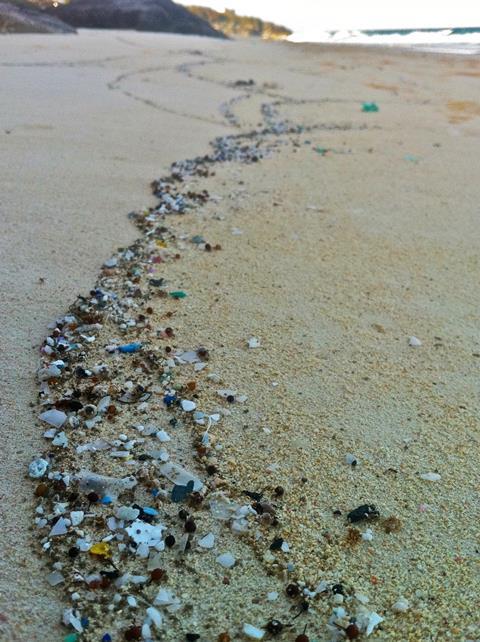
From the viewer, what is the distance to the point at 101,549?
5.16ft

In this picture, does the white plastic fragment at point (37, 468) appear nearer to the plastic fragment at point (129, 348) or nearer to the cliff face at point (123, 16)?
the plastic fragment at point (129, 348)

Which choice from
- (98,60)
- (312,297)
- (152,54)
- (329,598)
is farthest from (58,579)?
(152,54)

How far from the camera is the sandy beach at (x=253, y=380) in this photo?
1.50 meters

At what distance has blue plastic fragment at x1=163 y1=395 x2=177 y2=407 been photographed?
2.07 m

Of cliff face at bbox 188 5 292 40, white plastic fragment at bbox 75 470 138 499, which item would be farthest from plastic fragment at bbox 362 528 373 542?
cliff face at bbox 188 5 292 40

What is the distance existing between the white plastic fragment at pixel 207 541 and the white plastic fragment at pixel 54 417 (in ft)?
2.03

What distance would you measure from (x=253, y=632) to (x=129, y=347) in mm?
1181

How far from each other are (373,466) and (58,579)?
0.95 meters

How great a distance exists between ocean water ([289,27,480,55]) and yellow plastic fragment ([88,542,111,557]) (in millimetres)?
14801

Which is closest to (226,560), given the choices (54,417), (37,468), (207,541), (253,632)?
(207,541)

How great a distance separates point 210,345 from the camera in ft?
7.87

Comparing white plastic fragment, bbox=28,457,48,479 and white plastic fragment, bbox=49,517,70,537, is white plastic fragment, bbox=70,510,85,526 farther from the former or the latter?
white plastic fragment, bbox=28,457,48,479

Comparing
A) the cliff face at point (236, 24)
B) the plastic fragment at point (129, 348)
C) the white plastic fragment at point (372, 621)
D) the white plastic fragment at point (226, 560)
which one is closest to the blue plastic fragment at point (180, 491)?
the white plastic fragment at point (226, 560)

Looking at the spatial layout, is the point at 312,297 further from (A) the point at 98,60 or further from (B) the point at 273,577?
(A) the point at 98,60
